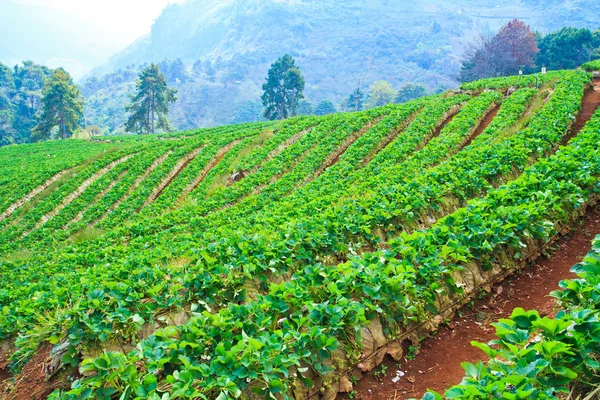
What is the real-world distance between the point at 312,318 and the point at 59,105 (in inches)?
2873

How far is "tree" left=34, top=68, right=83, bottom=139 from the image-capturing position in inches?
2466

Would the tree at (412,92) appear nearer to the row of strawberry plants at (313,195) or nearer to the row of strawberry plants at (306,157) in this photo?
the row of strawberry plants at (306,157)

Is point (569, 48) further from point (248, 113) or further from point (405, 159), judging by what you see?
point (248, 113)

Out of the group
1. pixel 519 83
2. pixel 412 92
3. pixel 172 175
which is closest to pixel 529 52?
pixel 412 92

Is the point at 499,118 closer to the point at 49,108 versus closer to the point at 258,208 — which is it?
the point at 258,208

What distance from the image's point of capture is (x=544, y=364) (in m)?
2.90

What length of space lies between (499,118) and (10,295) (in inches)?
806

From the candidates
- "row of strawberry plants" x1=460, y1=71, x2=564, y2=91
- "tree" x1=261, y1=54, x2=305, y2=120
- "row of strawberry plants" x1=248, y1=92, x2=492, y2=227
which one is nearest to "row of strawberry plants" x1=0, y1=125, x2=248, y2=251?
"row of strawberry plants" x1=248, y1=92, x2=492, y2=227

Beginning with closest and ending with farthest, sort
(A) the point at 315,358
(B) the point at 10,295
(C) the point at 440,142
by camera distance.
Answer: (A) the point at 315,358 → (B) the point at 10,295 → (C) the point at 440,142

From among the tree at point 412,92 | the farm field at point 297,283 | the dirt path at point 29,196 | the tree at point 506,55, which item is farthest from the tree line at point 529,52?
the dirt path at point 29,196

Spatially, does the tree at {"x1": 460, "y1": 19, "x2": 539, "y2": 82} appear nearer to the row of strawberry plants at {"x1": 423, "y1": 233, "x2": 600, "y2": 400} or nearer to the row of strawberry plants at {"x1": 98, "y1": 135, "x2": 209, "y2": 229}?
the row of strawberry plants at {"x1": 98, "y1": 135, "x2": 209, "y2": 229}

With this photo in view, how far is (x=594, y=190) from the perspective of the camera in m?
7.92

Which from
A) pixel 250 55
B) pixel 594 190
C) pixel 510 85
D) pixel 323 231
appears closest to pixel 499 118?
pixel 510 85

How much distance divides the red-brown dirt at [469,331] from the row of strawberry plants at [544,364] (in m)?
1.38
